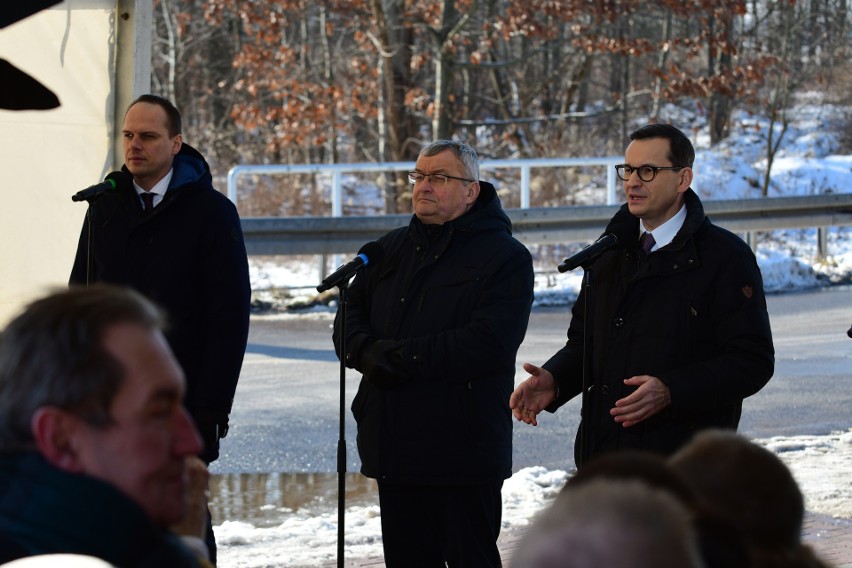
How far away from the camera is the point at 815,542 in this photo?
22.7 ft

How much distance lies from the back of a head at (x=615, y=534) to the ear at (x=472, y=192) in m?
4.06

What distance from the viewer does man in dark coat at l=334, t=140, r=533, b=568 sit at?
5406 mm

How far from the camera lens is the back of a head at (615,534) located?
5.47ft

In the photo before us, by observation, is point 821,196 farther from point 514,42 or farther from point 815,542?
point 514,42

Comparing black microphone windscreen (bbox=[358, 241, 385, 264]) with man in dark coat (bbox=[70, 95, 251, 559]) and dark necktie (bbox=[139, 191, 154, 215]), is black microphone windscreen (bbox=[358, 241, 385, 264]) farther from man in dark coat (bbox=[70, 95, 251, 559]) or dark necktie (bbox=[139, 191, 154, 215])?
dark necktie (bbox=[139, 191, 154, 215])

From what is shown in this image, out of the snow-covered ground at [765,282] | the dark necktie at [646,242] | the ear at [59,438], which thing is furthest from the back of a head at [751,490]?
the dark necktie at [646,242]

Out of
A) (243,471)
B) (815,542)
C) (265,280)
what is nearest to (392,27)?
(265,280)

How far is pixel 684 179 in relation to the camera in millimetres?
5285

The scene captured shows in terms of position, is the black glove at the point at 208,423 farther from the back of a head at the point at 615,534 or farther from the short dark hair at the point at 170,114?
the back of a head at the point at 615,534

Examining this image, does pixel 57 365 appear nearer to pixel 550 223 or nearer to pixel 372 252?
pixel 372 252

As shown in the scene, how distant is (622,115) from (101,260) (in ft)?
77.5

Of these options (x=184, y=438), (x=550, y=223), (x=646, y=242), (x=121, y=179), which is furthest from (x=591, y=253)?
(x=550, y=223)

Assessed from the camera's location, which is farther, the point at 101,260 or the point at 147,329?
the point at 101,260

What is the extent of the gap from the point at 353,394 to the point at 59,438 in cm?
837
